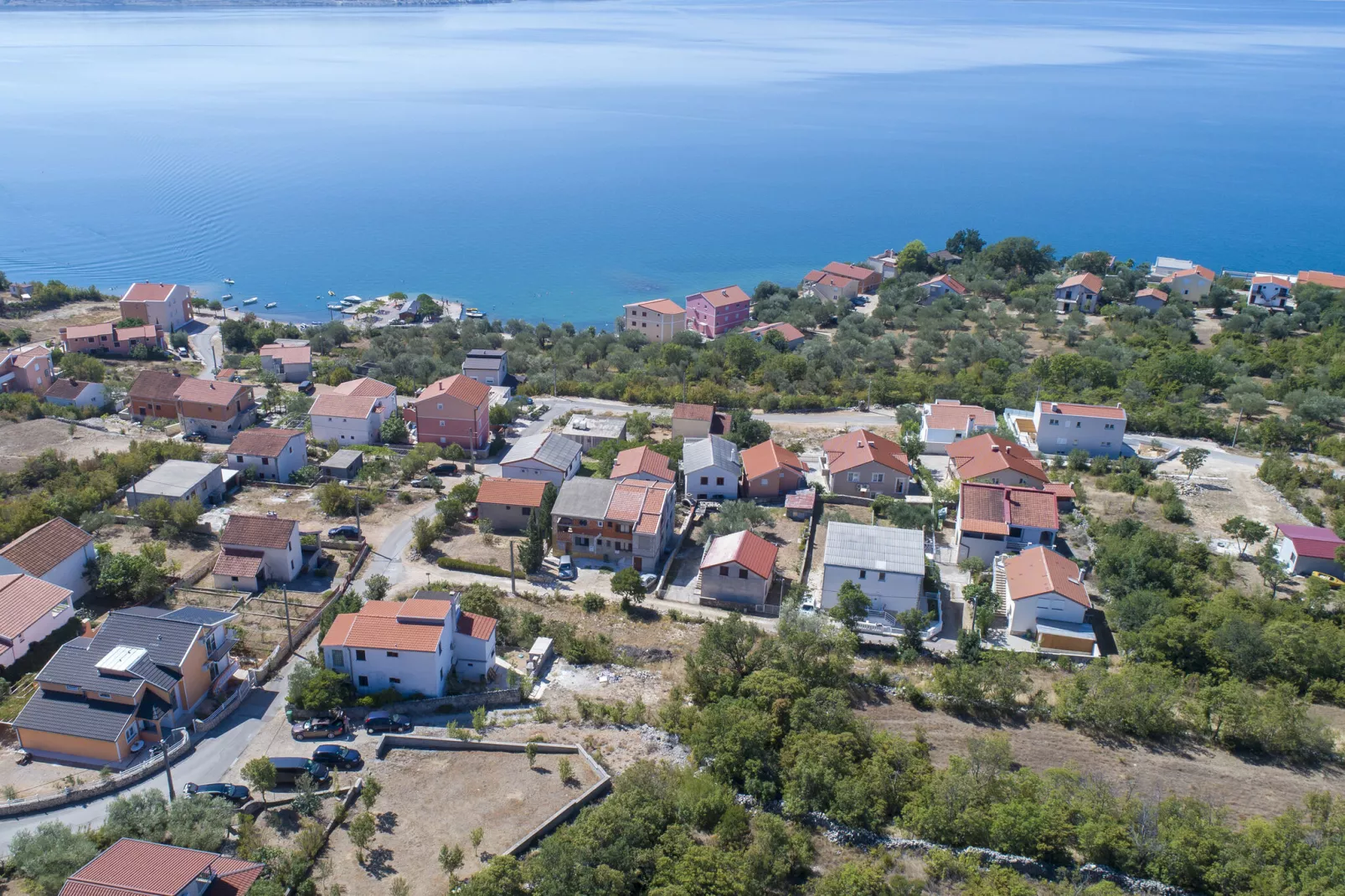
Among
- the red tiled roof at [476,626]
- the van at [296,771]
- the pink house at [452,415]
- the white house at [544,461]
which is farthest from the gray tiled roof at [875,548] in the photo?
the pink house at [452,415]

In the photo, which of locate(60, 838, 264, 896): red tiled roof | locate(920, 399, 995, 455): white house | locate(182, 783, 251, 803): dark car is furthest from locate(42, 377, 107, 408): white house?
locate(920, 399, 995, 455): white house

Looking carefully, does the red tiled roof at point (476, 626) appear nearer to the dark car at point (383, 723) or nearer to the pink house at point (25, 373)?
the dark car at point (383, 723)

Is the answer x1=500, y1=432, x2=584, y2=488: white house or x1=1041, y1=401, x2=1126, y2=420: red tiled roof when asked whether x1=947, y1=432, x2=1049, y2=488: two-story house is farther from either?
x1=500, y1=432, x2=584, y2=488: white house

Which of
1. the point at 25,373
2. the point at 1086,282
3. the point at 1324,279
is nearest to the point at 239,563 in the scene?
the point at 25,373

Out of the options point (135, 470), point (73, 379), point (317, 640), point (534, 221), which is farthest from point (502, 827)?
point (534, 221)

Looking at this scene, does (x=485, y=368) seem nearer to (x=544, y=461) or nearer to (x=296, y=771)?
(x=544, y=461)

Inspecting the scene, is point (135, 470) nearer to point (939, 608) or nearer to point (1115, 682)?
point (939, 608)
